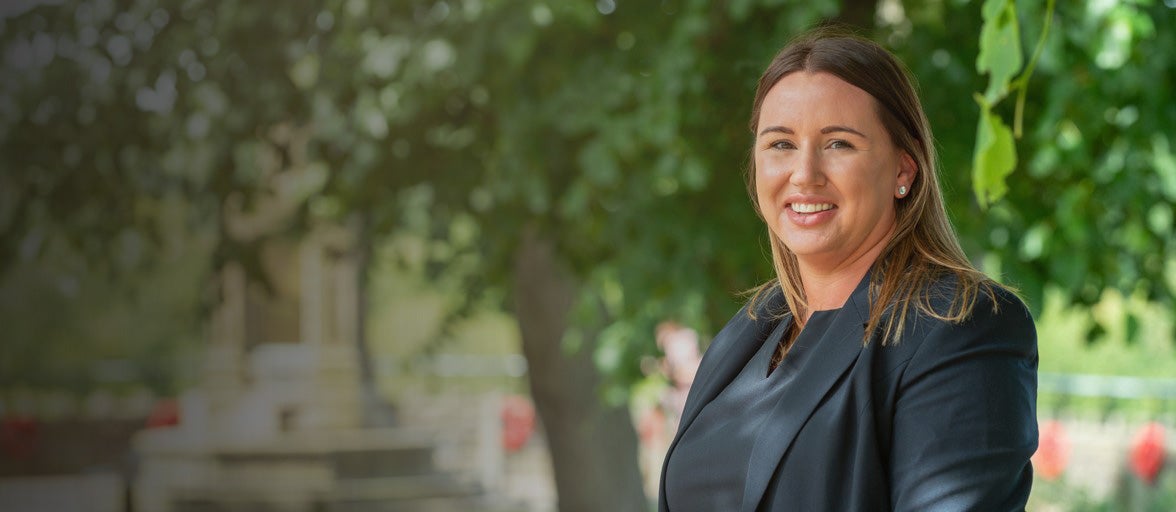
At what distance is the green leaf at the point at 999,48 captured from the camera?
81.4 inches

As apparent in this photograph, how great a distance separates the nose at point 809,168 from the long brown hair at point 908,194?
9 centimetres

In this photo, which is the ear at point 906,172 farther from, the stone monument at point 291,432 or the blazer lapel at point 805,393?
the stone monument at point 291,432

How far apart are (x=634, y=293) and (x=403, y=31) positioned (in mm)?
1960

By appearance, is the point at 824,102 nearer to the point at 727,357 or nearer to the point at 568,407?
the point at 727,357

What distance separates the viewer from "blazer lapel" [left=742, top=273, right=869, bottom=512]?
4.89ft

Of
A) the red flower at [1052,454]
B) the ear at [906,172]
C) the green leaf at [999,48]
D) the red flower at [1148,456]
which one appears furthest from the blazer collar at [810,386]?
the red flower at [1052,454]

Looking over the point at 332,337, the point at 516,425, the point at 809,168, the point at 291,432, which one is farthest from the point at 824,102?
the point at 516,425

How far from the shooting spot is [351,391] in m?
15.4

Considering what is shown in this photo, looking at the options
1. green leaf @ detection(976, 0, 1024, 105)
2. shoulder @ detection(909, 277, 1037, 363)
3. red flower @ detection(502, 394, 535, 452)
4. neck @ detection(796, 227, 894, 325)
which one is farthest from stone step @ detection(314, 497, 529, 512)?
shoulder @ detection(909, 277, 1037, 363)

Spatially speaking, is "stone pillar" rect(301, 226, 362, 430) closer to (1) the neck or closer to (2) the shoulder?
(1) the neck

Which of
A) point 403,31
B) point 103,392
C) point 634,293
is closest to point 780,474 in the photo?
point 634,293

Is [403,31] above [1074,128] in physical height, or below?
above

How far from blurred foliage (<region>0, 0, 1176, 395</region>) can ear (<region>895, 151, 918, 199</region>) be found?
0.52 meters

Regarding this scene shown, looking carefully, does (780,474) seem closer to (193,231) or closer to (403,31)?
(403,31)
